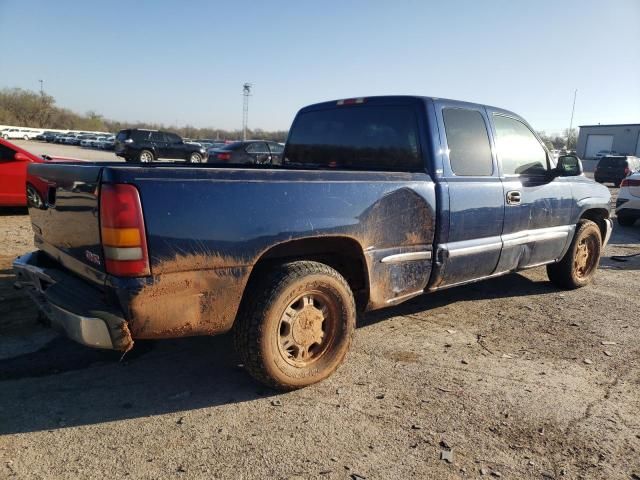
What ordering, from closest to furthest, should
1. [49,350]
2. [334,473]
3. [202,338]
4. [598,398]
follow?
[334,473] < [598,398] < [49,350] < [202,338]

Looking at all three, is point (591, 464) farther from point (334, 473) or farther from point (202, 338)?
point (202, 338)

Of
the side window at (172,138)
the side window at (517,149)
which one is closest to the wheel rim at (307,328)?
the side window at (517,149)

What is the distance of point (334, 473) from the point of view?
7.86 ft

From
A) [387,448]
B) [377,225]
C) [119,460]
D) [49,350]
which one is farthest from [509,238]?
[49,350]

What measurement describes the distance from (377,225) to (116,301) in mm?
1737

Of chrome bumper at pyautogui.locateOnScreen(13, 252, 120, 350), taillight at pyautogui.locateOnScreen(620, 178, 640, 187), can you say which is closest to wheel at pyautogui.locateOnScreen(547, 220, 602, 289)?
chrome bumper at pyautogui.locateOnScreen(13, 252, 120, 350)

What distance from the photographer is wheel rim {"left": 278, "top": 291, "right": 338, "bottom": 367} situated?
10.2ft

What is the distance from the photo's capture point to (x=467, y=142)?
422cm

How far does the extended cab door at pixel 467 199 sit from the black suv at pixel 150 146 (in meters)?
20.9

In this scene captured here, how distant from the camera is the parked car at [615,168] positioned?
23.8 meters

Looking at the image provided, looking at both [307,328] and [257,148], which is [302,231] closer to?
[307,328]

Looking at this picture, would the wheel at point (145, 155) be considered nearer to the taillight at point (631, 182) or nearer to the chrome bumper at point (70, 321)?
the taillight at point (631, 182)

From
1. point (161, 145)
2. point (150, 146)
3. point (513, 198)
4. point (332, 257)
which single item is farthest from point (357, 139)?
point (161, 145)

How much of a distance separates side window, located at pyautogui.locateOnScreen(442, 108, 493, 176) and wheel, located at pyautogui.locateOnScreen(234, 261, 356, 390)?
1608mm
